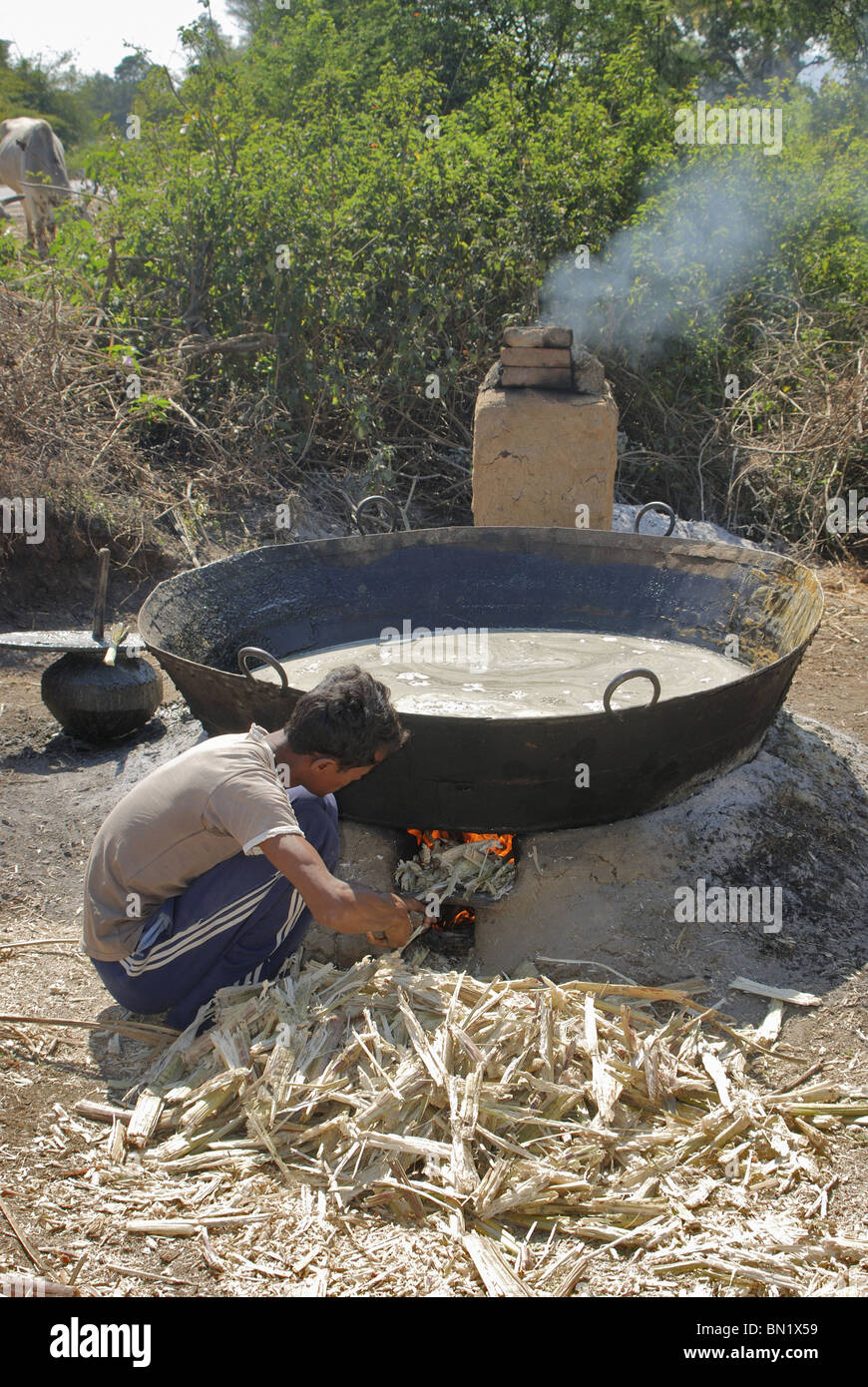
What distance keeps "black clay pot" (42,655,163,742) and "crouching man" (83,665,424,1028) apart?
238 cm

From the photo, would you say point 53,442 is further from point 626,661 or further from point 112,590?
point 626,661

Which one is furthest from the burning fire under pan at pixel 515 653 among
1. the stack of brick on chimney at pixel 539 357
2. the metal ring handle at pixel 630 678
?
the stack of brick on chimney at pixel 539 357

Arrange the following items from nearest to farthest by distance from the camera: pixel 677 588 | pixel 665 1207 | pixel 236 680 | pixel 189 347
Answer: pixel 665 1207 → pixel 236 680 → pixel 677 588 → pixel 189 347

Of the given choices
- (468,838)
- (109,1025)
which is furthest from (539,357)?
(109,1025)

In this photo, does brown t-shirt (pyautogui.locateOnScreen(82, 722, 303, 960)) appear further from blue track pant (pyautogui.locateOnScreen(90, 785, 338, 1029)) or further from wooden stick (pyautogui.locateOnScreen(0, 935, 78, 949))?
wooden stick (pyautogui.locateOnScreen(0, 935, 78, 949))

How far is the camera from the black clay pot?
529 centimetres

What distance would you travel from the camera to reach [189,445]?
897 centimetres

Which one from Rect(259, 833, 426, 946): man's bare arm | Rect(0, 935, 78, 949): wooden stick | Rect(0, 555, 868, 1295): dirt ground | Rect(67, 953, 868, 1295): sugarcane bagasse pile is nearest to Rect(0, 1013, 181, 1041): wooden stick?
Rect(0, 555, 868, 1295): dirt ground

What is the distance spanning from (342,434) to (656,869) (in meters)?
6.50

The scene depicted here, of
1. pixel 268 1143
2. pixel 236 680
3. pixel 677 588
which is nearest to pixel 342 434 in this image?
pixel 677 588

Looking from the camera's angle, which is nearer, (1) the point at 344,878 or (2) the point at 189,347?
(1) the point at 344,878

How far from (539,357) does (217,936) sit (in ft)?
15.1

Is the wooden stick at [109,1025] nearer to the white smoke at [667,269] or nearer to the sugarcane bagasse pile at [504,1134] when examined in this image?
the sugarcane bagasse pile at [504,1134]

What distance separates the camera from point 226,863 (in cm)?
301
